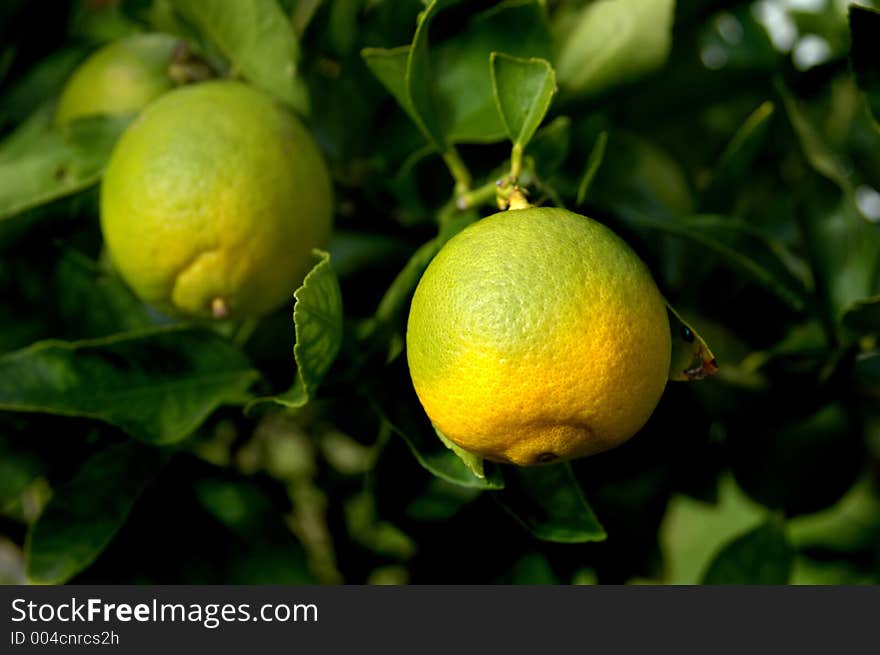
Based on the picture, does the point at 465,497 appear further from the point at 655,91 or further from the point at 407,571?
the point at 655,91

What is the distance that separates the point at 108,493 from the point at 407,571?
385mm

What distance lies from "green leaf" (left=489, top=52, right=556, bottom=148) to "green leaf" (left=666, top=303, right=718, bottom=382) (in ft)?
0.59

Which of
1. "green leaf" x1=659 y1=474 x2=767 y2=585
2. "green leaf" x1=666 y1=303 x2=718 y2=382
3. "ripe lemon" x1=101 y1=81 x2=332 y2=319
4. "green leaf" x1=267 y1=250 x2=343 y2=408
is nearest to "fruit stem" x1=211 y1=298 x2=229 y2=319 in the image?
"ripe lemon" x1=101 y1=81 x2=332 y2=319

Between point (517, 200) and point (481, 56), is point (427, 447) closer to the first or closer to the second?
point (517, 200)

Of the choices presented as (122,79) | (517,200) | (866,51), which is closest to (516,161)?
(517,200)

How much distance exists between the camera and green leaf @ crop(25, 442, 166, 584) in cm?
85

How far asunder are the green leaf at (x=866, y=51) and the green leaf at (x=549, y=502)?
435mm

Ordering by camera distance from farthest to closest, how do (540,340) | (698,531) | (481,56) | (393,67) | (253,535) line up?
(698,531), (253,535), (481,56), (393,67), (540,340)

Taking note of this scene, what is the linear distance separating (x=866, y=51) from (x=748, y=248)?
21 cm

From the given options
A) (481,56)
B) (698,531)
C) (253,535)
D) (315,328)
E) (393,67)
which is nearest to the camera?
(315,328)

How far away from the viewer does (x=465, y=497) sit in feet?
3.05

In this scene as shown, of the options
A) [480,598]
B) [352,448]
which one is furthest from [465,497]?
[352,448]

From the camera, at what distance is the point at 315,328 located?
0.70 meters

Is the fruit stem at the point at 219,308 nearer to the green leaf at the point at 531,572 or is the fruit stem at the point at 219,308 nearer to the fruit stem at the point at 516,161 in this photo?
the fruit stem at the point at 516,161
